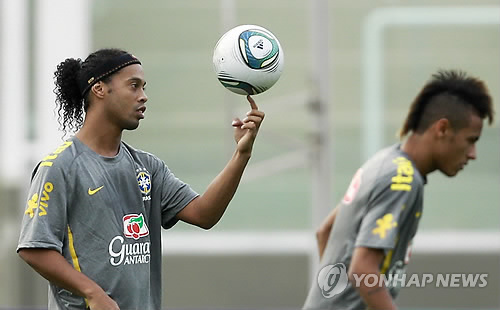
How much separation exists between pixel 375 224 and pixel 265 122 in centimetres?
469

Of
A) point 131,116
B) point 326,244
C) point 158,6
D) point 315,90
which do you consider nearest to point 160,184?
point 131,116

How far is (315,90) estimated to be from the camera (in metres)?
9.84

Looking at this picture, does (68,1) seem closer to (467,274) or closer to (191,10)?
(191,10)

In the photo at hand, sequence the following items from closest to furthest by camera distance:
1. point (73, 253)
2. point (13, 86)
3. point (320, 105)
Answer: point (73, 253) → point (320, 105) → point (13, 86)

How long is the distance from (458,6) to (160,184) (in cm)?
551

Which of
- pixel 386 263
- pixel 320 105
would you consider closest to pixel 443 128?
pixel 386 263

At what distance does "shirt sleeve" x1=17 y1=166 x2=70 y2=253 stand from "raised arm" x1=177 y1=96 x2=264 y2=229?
60cm

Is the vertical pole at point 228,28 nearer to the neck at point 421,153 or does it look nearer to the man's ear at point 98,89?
the neck at point 421,153

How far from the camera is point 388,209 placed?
5363 millimetres

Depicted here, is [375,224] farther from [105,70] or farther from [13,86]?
[13,86]

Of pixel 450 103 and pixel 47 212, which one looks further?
pixel 450 103

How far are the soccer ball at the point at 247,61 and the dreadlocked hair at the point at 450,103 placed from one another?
36.2 inches

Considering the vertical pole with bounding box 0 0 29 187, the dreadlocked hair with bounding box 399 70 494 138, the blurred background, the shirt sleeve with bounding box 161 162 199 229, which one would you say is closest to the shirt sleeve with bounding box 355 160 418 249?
the dreadlocked hair with bounding box 399 70 494 138

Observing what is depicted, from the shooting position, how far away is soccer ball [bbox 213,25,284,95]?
511cm
